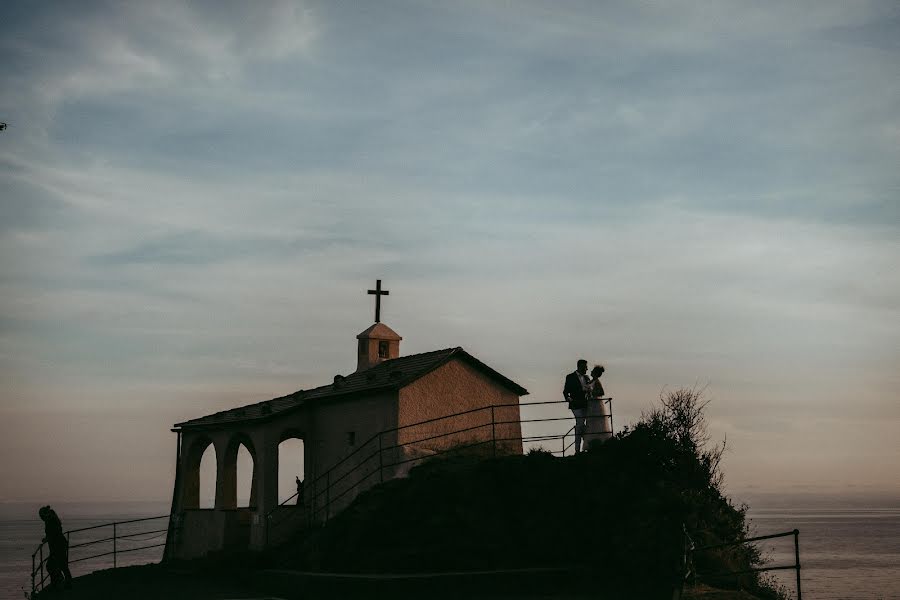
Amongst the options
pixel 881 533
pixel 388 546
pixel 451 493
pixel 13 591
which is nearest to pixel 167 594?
pixel 388 546

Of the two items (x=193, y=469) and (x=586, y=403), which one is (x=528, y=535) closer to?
(x=586, y=403)

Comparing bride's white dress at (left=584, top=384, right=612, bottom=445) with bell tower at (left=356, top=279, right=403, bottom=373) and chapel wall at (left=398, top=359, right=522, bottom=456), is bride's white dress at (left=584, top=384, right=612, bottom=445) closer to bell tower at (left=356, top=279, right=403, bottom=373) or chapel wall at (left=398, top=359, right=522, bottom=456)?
chapel wall at (left=398, top=359, right=522, bottom=456)

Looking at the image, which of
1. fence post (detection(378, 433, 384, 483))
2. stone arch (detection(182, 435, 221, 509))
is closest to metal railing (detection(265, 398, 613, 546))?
fence post (detection(378, 433, 384, 483))

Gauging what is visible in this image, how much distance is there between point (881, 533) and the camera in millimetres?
144250

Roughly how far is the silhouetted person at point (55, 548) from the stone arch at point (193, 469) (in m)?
8.02

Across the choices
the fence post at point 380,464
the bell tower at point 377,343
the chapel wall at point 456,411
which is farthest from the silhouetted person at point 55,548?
the bell tower at point 377,343

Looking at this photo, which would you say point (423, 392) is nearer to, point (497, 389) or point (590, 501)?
point (497, 389)

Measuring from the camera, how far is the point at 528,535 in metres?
20.4

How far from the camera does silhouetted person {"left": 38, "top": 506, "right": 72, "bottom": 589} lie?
22250mm

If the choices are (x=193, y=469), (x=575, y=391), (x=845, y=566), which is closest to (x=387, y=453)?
(x=575, y=391)

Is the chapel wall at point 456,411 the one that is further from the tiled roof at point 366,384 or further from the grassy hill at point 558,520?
the grassy hill at point 558,520

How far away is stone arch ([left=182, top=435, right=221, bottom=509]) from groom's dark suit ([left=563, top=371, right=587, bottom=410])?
44.2 feet

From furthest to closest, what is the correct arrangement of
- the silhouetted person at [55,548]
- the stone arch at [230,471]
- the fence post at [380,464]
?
the stone arch at [230,471]
the fence post at [380,464]
the silhouetted person at [55,548]

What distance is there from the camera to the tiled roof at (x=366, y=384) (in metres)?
26.1
